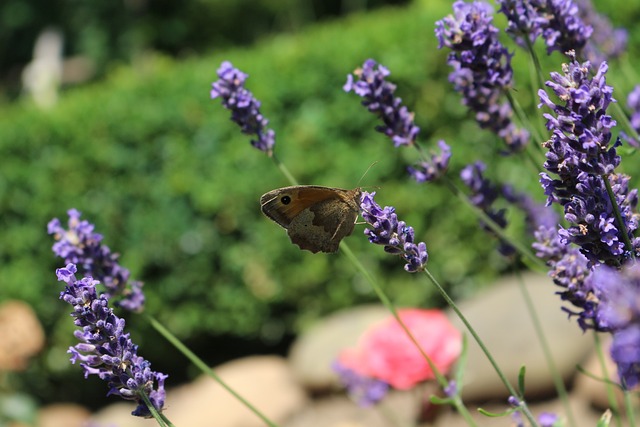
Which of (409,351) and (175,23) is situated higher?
(175,23)

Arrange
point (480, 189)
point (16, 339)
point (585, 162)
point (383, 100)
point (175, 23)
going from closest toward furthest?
point (585, 162)
point (383, 100)
point (480, 189)
point (16, 339)
point (175, 23)

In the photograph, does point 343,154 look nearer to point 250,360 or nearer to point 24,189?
point 250,360

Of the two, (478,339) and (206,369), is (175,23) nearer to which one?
(206,369)

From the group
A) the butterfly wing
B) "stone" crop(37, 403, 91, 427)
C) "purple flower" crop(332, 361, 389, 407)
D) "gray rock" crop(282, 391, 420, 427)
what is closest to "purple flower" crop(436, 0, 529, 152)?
the butterfly wing

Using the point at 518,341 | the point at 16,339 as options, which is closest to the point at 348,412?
the point at 518,341

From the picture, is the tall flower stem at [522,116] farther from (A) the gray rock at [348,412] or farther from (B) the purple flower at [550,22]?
(A) the gray rock at [348,412]

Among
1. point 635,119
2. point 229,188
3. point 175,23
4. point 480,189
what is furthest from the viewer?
point 175,23

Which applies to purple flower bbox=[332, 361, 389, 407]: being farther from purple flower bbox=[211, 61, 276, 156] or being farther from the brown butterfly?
purple flower bbox=[211, 61, 276, 156]
